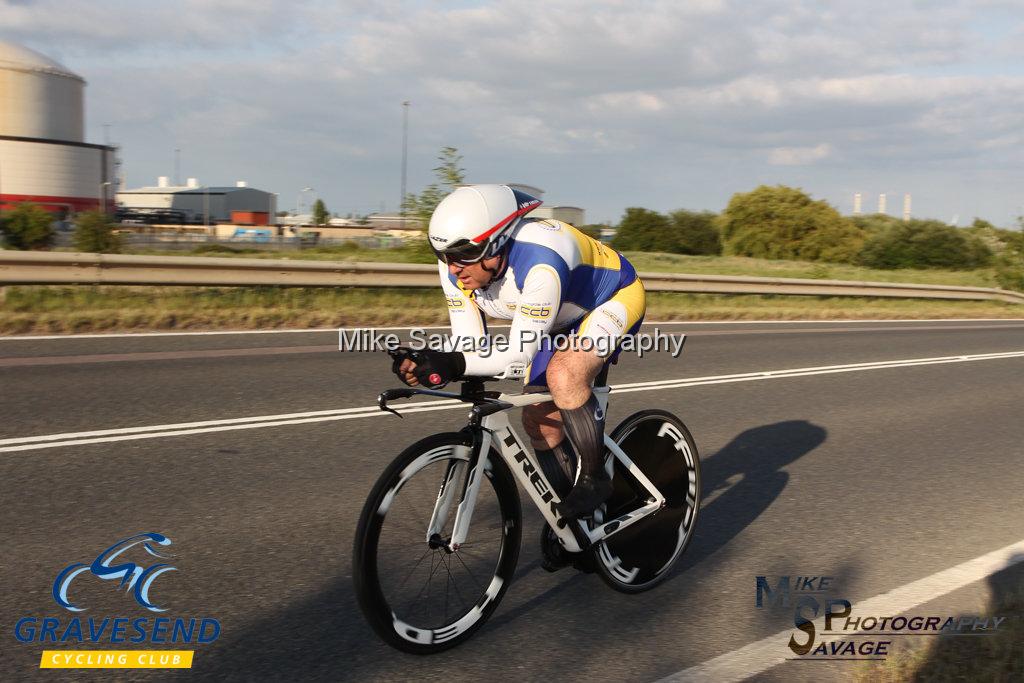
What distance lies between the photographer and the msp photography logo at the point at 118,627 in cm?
325

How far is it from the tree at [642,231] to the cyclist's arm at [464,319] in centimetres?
4563

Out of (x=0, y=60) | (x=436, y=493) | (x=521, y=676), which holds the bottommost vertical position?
(x=521, y=676)

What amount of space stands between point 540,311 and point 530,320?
0.05m

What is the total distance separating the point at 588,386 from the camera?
12.6 ft

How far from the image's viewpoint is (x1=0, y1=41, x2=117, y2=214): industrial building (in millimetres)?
66438

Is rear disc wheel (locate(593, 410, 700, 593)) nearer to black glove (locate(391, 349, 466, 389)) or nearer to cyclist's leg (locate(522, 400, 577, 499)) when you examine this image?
cyclist's leg (locate(522, 400, 577, 499))

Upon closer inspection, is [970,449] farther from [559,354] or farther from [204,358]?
[204,358]

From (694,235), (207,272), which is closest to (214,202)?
(694,235)

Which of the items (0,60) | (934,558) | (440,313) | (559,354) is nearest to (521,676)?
(559,354)

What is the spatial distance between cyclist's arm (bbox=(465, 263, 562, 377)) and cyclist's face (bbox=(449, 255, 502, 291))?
14 centimetres

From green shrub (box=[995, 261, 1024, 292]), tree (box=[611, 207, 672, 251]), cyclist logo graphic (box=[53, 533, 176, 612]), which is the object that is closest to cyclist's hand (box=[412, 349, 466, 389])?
cyclist logo graphic (box=[53, 533, 176, 612])

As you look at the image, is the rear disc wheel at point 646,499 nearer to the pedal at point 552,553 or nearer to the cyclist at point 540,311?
the pedal at point 552,553

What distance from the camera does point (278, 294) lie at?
14391 millimetres

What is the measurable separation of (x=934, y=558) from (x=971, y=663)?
1.51 meters
